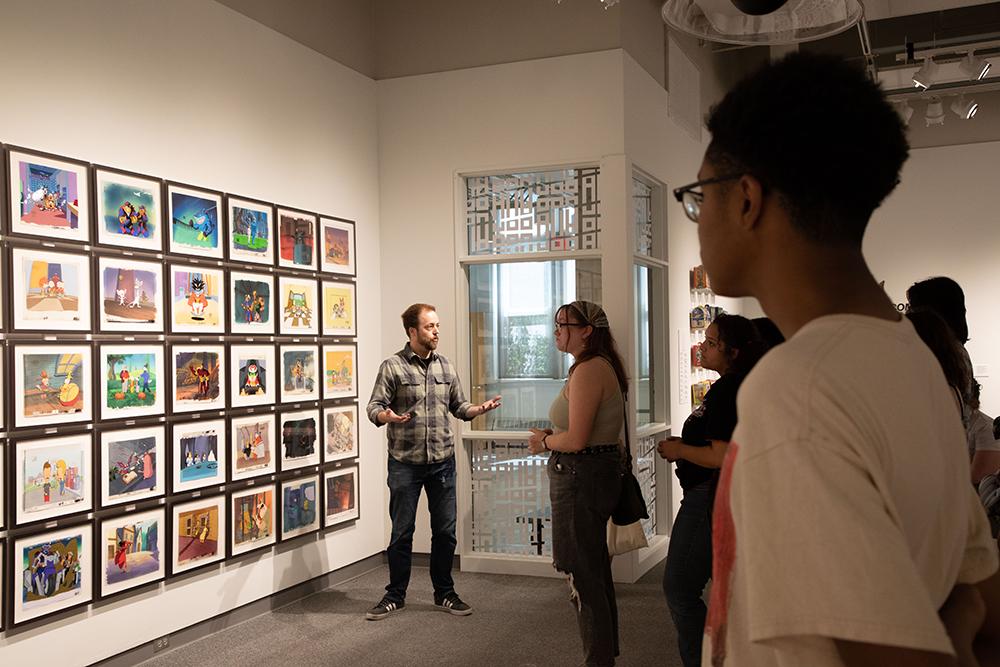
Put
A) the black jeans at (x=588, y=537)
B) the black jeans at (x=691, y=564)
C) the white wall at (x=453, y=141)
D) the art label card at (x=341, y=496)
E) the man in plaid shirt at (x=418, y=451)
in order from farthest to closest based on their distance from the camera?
1. the white wall at (x=453, y=141)
2. the art label card at (x=341, y=496)
3. the man in plaid shirt at (x=418, y=451)
4. the black jeans at (x=588, y=537)
5. the black jeans at (x=691, y=564)

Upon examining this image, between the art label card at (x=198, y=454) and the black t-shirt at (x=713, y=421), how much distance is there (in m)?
2.63

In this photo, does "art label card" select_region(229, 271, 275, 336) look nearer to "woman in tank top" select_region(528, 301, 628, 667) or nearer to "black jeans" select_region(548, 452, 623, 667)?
"woman in tank top" select_region(528, 301, 628, 667)

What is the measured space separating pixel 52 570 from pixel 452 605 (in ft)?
7.13

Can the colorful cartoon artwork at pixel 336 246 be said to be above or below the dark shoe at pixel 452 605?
above

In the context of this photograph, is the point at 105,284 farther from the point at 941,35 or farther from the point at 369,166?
the point at 941,35

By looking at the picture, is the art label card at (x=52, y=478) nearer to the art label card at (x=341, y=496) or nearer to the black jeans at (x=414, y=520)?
the black jeans at (x=414, y=520)

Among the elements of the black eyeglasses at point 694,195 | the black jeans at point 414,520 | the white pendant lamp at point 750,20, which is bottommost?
the black jeans at point 414,520

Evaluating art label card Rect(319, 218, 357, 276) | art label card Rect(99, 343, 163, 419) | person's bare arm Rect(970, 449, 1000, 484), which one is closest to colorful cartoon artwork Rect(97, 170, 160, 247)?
art label card Rect(99, 343, 163, 419)

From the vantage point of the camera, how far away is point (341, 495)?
6012 millimetres

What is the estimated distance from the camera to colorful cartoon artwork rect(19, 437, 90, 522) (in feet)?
12.8

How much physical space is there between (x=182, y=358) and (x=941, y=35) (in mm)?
6393

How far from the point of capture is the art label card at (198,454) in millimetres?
4707

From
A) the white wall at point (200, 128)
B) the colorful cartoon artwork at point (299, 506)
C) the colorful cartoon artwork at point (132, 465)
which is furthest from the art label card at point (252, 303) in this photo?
the colorful cartoon artwork at point (299, 506)

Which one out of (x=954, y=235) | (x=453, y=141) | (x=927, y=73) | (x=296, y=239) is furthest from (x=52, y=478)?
(x=954, y=235)
